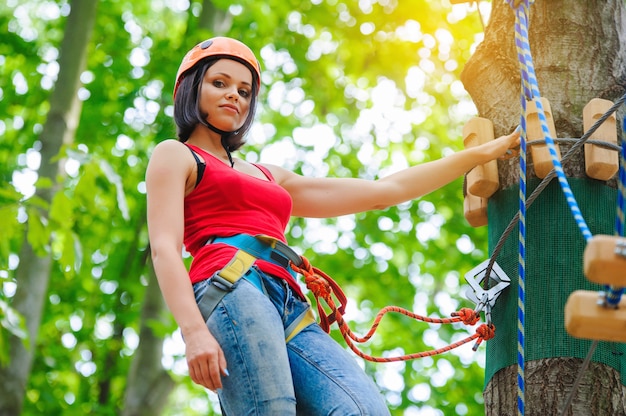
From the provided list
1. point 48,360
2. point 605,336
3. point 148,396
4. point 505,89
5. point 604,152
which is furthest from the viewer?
point 48,360

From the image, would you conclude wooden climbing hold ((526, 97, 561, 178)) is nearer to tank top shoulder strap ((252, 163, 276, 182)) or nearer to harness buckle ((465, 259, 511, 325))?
harness buckle ((465, 259, 511, 325))

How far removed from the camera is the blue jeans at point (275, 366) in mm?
2109

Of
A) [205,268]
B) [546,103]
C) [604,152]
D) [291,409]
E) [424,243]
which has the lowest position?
[291,409]

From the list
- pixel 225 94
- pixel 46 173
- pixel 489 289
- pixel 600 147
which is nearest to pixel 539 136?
pixel 600 147

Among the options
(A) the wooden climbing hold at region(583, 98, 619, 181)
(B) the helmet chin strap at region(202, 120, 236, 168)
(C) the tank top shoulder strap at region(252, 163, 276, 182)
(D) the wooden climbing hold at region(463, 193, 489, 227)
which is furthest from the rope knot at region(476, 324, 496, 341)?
(B) the helmet chin strap at region(202, 120, 236, 168)

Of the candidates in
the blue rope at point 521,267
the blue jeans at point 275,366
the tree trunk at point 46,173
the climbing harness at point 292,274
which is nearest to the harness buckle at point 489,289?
the climbing harness at point 292,274

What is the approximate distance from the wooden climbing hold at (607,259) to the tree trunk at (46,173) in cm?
418

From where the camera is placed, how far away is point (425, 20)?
26.2ft

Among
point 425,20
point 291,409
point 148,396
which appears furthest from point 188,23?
point 291,409

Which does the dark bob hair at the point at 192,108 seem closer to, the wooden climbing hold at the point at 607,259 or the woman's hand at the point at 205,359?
the woman's hand at the point at 205,359

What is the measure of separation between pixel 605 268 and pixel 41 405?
8152mm

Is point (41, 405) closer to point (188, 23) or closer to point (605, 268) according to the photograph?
point (188, 23)

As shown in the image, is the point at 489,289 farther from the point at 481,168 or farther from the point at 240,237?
the point at 240,237

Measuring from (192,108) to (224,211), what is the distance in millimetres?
391
